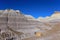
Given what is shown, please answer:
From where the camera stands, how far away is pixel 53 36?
4.08 meters

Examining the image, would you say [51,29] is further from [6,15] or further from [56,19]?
[6,15]

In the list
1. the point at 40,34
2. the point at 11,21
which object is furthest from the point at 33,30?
the point at 11,21

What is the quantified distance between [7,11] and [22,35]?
645 millimetres

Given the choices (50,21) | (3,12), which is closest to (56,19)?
(50,21)

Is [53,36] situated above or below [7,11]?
below

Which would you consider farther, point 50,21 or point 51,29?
point 50,21

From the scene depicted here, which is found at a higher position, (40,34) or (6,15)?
(6,15)

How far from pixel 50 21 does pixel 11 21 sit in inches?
35.0

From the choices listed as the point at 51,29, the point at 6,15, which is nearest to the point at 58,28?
the point at 51,29

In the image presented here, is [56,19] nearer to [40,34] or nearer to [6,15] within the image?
[40,34]

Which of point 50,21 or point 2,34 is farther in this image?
point 50,21

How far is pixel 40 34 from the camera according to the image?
168 inches

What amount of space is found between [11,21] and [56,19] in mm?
1015

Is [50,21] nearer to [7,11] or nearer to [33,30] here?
[33,30]
